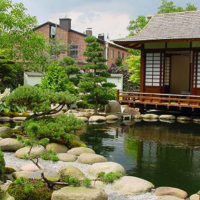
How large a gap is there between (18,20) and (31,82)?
472 centimetres

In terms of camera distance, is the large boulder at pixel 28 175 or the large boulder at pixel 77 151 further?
the large boulder at pixel 77 151

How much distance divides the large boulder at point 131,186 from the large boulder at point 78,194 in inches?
46.2

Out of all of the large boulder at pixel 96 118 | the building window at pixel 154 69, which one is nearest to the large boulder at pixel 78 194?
the large boulder at pixel 96 118

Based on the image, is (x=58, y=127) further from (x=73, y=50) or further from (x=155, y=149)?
(x=73, y=50)

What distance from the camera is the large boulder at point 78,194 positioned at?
562cm

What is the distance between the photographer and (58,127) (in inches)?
398

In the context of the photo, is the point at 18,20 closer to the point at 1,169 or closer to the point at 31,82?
the point at 31,82

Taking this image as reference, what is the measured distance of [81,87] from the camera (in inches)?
750

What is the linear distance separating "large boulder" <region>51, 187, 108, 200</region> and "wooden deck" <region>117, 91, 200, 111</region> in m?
12.4

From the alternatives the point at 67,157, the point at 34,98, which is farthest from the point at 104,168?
the point at 34,98

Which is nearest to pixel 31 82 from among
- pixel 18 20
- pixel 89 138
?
pixel 18 20

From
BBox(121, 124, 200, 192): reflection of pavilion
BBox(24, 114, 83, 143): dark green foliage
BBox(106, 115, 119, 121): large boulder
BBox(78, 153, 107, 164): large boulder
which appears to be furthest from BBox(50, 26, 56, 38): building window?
BBox(78, 153, 107, 164): large boulder

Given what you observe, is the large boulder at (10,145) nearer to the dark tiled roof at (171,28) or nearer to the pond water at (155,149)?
the pond water at (155,149)

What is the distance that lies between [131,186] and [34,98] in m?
4.39
